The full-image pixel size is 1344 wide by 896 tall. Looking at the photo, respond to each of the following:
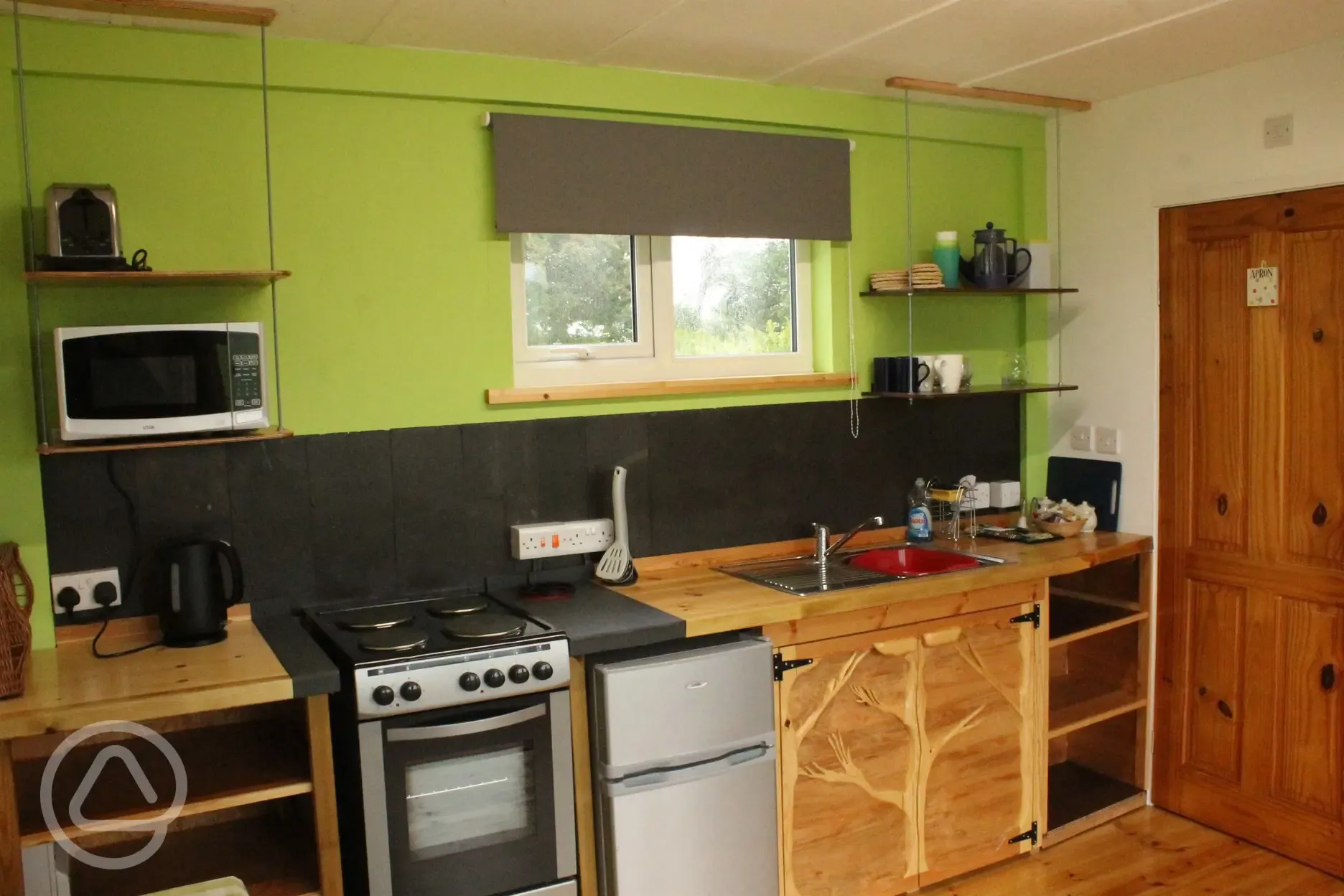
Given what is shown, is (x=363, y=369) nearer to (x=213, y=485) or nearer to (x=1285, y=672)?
(x=213, y=485)

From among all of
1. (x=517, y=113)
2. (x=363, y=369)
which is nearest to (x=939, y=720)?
(x=363, y=369)

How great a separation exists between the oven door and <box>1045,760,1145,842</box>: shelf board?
1777 mm

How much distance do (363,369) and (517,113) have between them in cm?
85

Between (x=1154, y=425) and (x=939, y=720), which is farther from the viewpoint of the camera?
(x=1154, y=425)

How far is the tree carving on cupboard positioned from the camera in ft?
9.95

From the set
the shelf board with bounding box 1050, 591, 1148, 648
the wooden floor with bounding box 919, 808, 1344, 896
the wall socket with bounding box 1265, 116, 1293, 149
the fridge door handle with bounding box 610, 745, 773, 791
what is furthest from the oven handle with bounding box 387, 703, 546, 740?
the wall socket with bounding box 1265, 116, 1293, 149

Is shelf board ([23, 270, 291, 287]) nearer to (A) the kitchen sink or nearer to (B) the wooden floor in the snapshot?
(A) the kitchen sink

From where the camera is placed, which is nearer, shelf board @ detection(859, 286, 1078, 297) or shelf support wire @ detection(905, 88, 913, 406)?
shelf board @ detection(859, 286, 1078, 297)

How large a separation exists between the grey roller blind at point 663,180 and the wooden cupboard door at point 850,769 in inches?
52.9

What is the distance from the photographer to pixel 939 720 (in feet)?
10.7

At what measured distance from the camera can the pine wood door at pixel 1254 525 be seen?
3.35 meters

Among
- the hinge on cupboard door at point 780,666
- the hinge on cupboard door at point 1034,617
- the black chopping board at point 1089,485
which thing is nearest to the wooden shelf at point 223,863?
the hinge on cupboard door at point 780,666

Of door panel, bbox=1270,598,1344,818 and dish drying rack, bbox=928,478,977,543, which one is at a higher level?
dish drying rack, bbox=928,478,977,543

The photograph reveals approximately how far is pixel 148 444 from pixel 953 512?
2.60 metres
